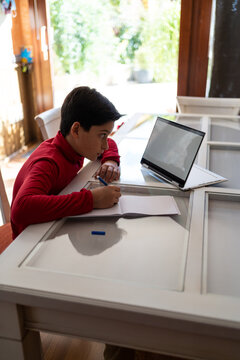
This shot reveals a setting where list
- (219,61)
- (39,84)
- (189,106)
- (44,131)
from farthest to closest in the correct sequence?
(39,84)
(219,61)
(189,106)
(44,131)

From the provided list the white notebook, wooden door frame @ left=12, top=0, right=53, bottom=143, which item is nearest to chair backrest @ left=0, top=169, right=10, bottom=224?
the white notebook

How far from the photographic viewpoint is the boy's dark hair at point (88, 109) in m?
1.19

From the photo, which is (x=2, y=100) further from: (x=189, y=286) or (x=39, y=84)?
(x=189, y=286)

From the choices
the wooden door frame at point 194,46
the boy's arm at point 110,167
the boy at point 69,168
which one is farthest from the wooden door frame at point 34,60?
the boy at point 69,168

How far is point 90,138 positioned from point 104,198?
0.90 ft

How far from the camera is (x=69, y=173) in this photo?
125 centimetres

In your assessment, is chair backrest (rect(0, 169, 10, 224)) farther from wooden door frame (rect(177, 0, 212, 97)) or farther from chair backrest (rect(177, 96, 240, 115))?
wooden door frame (rect(177, 0, 212, 97))

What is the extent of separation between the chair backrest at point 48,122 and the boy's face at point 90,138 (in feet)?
2.02

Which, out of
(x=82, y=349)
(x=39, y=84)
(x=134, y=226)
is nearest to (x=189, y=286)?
(x=134, y=226)

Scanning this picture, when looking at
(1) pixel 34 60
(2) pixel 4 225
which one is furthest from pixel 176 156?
(1) pixel 34 60

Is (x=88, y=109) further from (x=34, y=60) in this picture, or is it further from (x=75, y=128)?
(x=34, y=60)

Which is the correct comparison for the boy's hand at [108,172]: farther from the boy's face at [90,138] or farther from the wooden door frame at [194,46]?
the wooden door frame at [194,46]

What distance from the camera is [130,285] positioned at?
0.71m

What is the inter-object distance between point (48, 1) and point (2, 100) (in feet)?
4.05
